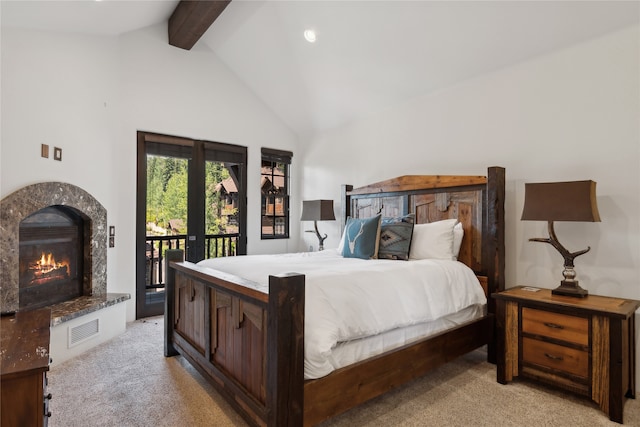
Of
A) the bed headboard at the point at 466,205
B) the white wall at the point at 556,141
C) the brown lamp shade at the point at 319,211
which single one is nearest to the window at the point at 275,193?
the brown lamp shade at the point at 319,211

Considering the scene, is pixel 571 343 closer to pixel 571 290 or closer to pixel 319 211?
pixel 571 290

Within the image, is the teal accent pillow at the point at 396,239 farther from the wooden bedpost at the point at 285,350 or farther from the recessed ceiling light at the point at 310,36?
the recessed ceiling light at the point at 310,36

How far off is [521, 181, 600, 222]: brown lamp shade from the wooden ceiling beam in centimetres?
324

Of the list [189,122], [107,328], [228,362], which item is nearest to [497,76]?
[228,362]

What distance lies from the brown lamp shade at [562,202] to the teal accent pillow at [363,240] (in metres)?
1.17

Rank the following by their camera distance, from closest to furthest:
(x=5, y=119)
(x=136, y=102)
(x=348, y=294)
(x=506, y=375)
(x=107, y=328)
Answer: (x=348, y=294) < (x=506, y=375) < (x=5, y=119) < (x=107, y=328) < (x=136, y=102)

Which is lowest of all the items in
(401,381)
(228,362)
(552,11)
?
(401,381)

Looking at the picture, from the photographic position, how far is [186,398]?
223 cm

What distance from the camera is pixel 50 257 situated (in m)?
3.17

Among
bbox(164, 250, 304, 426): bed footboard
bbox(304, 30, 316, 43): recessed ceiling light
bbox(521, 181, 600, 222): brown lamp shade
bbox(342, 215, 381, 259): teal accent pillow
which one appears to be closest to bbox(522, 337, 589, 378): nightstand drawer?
bbox(521, 181, 600, 222): brown lamp shade

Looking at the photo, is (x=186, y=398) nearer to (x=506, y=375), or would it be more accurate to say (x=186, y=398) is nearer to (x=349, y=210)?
(x=506, y=375)

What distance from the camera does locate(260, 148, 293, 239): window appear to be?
17.1 ft

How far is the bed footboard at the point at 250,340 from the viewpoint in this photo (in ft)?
5.10

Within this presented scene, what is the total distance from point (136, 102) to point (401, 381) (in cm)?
396
